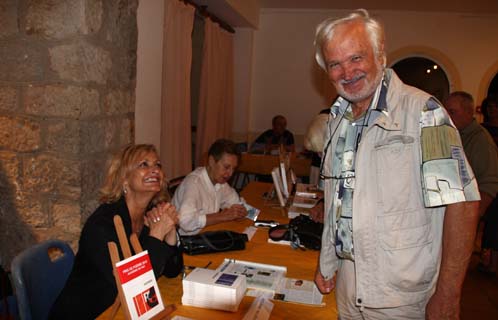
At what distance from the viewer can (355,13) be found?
1.45 metres

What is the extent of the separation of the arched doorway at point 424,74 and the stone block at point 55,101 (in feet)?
19.5

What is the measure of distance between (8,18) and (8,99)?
0.48 meters

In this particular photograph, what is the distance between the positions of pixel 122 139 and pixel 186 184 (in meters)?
0.58

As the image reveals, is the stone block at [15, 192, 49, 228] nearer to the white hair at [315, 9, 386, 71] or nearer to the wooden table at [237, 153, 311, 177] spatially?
the white hair at [315, 9, 386, 71]

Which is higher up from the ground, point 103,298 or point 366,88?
point 366,88

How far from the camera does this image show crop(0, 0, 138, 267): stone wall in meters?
2.33

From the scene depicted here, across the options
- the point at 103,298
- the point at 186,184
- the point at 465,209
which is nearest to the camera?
the point at 465,209

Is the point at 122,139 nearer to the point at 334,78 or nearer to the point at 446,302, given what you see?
the point at 334,78

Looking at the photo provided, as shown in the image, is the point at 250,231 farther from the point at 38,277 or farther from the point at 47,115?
the point at 47,115

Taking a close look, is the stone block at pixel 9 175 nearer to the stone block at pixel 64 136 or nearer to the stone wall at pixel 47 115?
the stone wall at pixel 47 115

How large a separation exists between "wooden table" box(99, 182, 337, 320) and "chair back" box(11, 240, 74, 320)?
0.37 m

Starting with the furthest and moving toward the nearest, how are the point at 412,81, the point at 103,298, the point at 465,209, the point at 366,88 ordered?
the point at 412,81, the point at 103,298, the point at 366,88, the point at 465,209

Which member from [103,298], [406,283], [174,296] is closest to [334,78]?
[406,283]

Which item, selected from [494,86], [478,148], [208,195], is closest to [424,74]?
[494,86]
